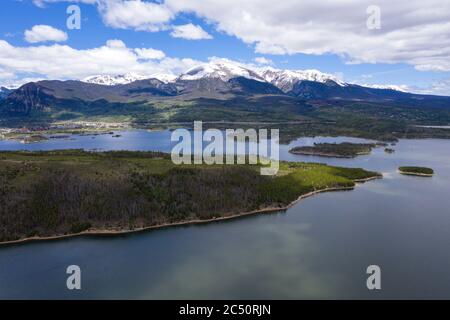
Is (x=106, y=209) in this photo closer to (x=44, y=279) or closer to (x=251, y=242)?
(x=44, y=279)

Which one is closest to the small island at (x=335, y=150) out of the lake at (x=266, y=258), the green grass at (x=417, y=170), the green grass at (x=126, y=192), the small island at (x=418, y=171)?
the green grass at (x=417, y=170)

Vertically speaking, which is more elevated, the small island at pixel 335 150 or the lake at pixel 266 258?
the small island at pixel 335 150

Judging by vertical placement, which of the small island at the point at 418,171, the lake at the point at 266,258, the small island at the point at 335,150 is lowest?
the lake at the point at 266,258

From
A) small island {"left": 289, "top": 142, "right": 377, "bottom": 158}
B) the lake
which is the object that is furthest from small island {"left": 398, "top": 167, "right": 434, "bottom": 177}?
the lake

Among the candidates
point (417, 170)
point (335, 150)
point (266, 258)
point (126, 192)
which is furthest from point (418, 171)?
point (126, 192)

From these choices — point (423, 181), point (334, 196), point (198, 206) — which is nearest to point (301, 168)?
point (334, 196)

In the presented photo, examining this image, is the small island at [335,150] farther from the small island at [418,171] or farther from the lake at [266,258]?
the lake at [266,258]

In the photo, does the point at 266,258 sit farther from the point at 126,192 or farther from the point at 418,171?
the point at 418,171
